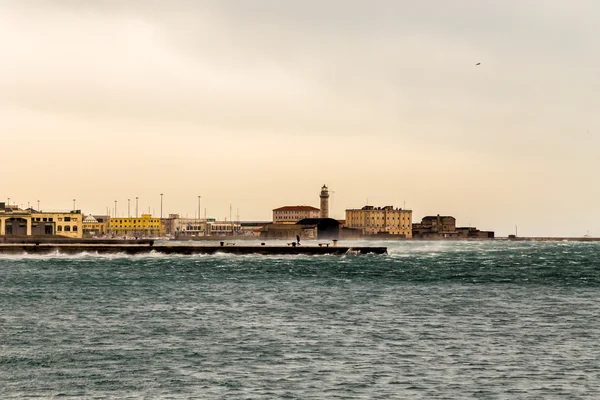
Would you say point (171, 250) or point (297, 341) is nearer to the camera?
point (297, 341)

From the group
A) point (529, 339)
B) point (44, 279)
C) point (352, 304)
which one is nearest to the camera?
point (529, 339)

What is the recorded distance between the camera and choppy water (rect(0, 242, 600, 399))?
30.6 metres

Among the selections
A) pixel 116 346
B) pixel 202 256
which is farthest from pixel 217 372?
pixel 202 256

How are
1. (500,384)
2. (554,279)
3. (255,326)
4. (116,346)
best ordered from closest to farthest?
1. (500,384)
2. (116,346)
3. (255,326)
4. (554,279)

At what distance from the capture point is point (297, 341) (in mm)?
40500

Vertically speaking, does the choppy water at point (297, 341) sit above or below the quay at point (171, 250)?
below

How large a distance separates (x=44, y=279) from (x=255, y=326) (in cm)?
4372

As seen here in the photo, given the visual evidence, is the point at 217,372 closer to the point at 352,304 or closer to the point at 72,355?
the point at 72,355

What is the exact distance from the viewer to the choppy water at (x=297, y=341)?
30594mm

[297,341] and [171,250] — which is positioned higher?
[171,250]

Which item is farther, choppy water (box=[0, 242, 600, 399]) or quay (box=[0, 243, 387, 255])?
quay (box=[0, 243, 387, 255])

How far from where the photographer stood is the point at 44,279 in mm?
83625

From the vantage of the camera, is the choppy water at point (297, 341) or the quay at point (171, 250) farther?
the quay at point (171, 250)

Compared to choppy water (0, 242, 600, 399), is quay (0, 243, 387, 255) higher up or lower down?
higher up
